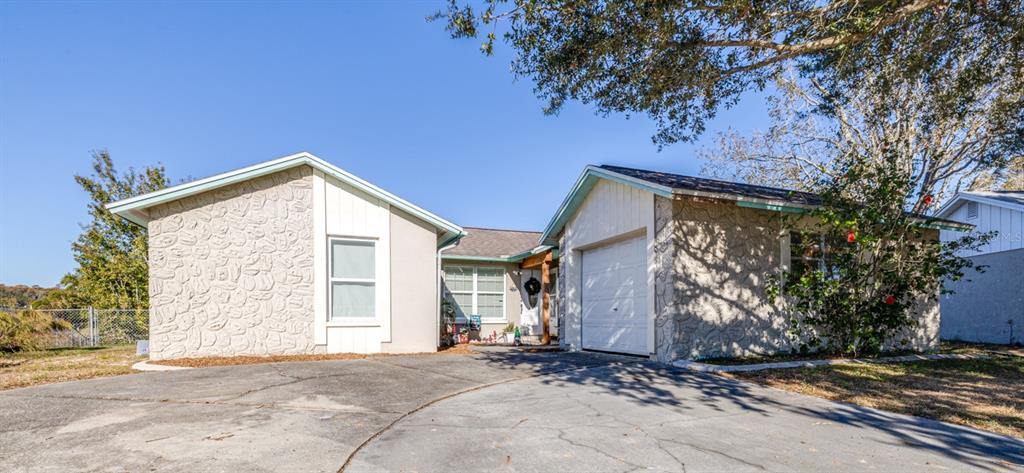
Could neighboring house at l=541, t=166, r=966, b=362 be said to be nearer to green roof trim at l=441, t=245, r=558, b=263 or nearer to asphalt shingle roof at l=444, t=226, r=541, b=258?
green roof trim at l=441, t=245, r=558, b=263

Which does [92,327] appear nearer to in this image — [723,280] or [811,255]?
[723,280]

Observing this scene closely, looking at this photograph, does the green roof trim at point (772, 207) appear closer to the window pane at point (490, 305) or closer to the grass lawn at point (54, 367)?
the window pane at point (490, 305)

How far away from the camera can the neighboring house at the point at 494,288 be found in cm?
1664

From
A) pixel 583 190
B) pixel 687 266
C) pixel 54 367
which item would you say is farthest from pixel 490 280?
pixel 54 367

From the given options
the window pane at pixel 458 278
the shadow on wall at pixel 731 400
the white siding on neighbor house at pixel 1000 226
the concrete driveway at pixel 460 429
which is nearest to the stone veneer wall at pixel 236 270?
the concrete driveway at pixel 460 429

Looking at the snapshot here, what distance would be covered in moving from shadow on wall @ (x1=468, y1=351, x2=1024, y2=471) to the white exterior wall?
5.34ft

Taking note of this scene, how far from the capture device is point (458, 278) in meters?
16.8

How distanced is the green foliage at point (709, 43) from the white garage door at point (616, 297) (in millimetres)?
2627

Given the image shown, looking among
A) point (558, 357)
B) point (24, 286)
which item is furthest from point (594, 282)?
point (24, 286)

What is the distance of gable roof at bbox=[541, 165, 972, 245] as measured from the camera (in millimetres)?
9164

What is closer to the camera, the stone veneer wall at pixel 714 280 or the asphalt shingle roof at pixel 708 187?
the stone veneer wall at pixel 714 280

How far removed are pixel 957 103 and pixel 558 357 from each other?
8.99 meters

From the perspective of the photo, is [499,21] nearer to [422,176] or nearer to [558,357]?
[558,357]

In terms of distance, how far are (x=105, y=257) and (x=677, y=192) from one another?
17.4m
